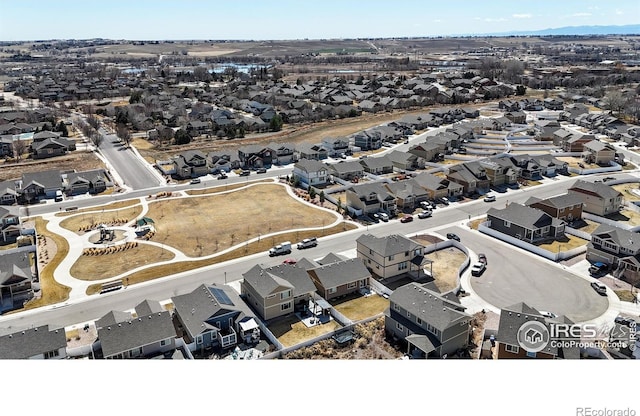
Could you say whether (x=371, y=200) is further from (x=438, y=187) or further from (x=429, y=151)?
(x=429, y=151)

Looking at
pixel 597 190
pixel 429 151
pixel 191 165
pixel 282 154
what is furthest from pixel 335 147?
pixel 597 190

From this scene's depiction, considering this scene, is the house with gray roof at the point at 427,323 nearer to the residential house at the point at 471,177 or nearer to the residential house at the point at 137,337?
the residential house at the point at 137,337

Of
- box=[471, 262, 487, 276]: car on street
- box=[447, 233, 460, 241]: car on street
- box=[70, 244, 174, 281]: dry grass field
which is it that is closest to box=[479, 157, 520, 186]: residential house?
box=[447, 233, 460, 241]: car on street

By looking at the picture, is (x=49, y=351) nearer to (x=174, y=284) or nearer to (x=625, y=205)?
(x=174, y=284)

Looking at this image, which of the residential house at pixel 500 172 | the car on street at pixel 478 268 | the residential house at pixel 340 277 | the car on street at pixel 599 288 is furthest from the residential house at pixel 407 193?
the car on street at pixel 599 288

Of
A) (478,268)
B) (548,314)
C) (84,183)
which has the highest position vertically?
(84,183)

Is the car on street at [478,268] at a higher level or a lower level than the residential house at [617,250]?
lower
